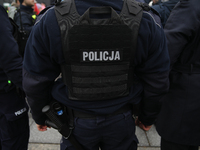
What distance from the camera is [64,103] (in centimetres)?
125

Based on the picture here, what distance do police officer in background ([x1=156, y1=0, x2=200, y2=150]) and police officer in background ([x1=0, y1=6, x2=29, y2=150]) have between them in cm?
148

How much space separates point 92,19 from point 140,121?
1121 mm

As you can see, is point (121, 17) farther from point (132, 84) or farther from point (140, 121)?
point (140, 121)

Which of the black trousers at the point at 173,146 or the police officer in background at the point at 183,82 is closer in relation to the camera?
the police officer in background at the point at 183,82

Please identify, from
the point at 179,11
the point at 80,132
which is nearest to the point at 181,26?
the point at 179,11

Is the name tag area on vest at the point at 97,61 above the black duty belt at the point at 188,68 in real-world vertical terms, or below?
above

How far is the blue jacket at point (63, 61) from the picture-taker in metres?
1.07

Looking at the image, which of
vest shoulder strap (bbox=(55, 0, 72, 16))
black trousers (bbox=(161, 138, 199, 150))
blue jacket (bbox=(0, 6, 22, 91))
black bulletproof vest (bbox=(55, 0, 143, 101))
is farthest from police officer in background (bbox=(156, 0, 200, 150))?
blue jacket (bbox=(0, 6, 22, 91))

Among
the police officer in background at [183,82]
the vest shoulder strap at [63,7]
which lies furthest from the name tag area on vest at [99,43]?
the police officer in background at [183,82]

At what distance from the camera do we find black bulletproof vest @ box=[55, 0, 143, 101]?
3.37 ft

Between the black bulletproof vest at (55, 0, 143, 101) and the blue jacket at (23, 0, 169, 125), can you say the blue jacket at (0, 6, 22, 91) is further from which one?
the black bulletproof vest at (55, 0, 143, 101)

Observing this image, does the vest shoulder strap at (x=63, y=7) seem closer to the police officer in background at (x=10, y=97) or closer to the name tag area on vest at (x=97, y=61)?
the name tag area on vest at (x=97, y=61)

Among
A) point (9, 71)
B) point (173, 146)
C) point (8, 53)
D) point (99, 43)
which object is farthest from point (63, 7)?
point (173, 146)

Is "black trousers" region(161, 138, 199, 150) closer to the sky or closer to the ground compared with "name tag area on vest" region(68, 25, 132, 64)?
closer to the ground
